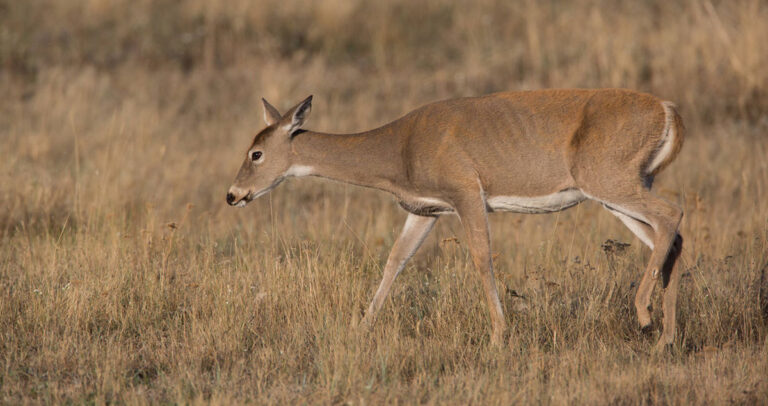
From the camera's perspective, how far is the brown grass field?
6000 millimetres

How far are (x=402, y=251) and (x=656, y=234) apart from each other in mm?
1992

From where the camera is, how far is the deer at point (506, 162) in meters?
6.82

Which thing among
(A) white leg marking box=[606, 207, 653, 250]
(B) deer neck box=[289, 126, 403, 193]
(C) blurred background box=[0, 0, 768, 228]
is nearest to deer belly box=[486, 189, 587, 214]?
(A) white leg marking box=[606, 207, 653, 250]

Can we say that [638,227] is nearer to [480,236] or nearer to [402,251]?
[480,236]

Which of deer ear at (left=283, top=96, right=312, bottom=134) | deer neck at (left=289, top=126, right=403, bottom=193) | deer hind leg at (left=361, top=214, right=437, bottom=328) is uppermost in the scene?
deer ear at (left=283, top=96, right=312, bottom=134)

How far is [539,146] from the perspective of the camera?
22.9 ft

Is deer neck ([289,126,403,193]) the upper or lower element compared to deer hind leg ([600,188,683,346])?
upper

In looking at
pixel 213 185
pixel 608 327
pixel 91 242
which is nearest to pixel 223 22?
pixel 213 185

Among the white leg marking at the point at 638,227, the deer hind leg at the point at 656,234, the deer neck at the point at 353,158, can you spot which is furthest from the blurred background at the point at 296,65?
the deer hind leg at the point at 656,234

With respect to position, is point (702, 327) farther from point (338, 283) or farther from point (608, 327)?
point (338, 283)

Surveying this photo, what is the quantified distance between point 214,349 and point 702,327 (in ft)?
11.6

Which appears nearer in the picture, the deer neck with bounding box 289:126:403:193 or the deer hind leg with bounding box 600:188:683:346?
the deer hind leg with bounding box 600:188:683:346

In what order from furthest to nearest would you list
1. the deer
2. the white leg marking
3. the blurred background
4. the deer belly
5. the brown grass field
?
the blurred background
the white leg marking
the deer belly
the deer
the brown grass field

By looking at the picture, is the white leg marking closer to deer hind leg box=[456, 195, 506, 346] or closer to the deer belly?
the deer belly
